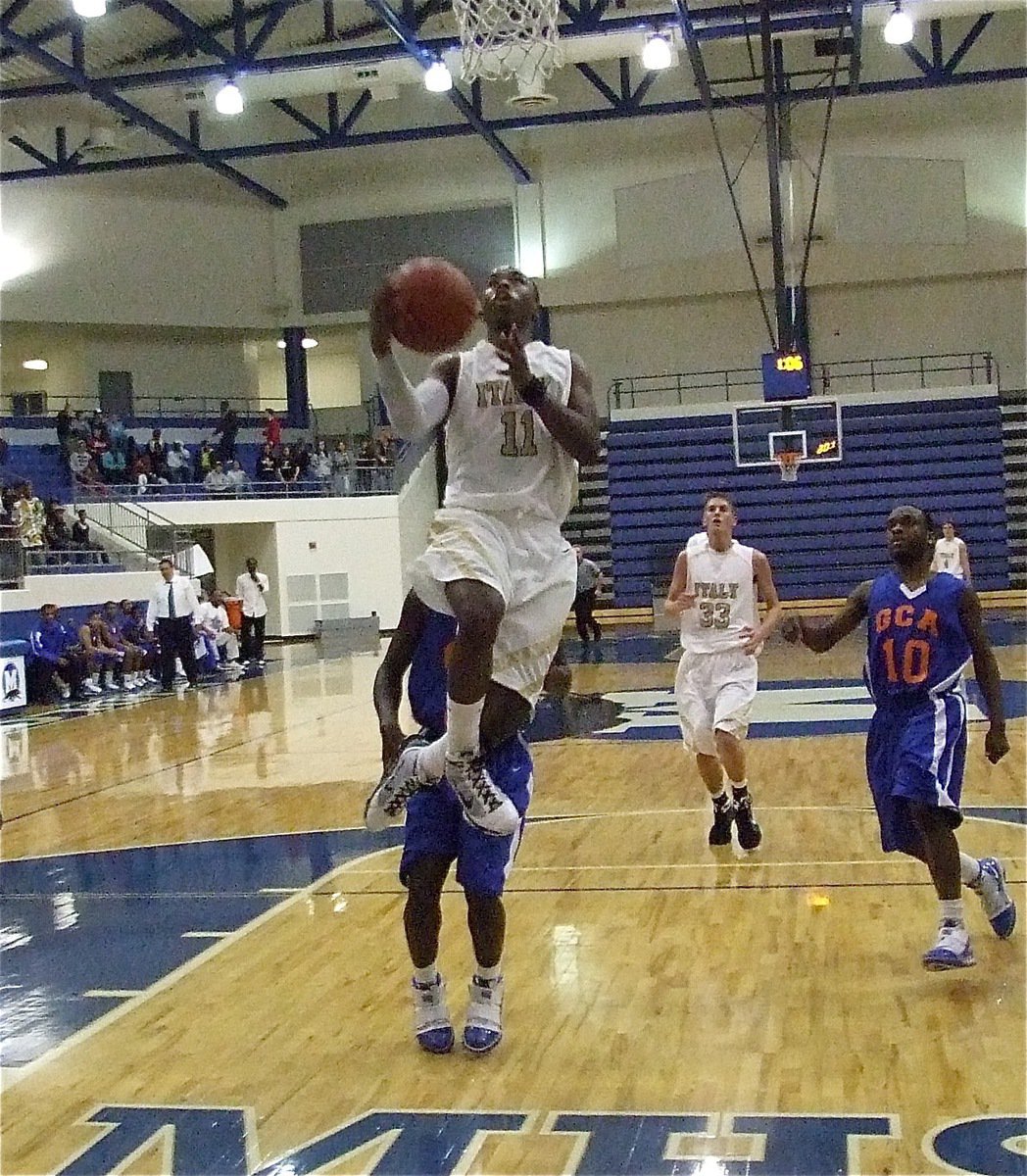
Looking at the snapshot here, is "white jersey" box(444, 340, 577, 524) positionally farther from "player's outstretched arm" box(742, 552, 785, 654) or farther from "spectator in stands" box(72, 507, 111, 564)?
"spectator in stands" box(72, 507, 111, 564)

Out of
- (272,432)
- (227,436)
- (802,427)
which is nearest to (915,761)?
(802,427)

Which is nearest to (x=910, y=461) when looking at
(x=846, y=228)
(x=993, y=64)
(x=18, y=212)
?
(x=846, y=228)

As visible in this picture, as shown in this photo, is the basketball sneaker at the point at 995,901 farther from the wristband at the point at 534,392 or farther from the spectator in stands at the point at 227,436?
the spectator in stands at the point at 227,436

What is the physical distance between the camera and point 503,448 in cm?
420

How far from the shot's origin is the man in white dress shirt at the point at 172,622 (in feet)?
57.6

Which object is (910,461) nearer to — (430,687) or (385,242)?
(385,242)

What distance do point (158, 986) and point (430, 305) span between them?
251cm

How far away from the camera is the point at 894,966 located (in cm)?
492

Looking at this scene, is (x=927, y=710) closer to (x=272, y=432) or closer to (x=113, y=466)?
(x=113, y=466)

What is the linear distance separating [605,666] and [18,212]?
16.8 metres

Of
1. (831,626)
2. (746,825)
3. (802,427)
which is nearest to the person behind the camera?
(831,626)

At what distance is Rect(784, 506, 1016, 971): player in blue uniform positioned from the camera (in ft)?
15.8

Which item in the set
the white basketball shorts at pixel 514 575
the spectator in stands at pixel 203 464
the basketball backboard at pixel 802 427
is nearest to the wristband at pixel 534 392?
the white basketball shorts at pixel 514 575

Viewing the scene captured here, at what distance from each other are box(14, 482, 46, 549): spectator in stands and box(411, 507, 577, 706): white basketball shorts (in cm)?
1677
